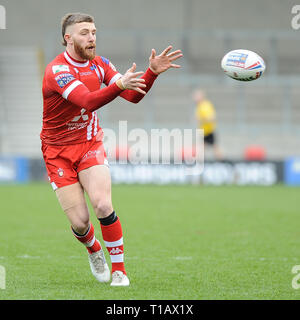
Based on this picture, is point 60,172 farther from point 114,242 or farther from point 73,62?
point 73,62

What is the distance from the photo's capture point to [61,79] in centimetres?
558

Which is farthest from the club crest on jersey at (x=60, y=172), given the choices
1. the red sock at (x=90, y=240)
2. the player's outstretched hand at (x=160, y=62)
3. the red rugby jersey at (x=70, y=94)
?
the player's outstretched hand at (x=160, y=62)

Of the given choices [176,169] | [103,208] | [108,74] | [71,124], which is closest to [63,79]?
[71,124]

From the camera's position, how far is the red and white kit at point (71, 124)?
19.0 ft

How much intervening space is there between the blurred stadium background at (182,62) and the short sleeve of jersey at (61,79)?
15655mm

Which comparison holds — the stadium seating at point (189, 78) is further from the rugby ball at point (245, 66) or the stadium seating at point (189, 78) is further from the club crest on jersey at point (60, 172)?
the club crest on jersey at point (60, 172)

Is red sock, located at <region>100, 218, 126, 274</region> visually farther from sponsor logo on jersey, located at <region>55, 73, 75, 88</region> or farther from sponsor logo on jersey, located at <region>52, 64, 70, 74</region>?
sponsor logo on jersey, located at <region>52, 64, 70, 74</region>

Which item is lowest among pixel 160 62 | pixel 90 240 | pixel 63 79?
pixel 90 240

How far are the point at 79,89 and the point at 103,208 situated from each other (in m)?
1.01

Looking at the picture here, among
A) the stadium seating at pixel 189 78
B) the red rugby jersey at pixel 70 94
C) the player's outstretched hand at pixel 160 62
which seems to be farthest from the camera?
the stadium seating at pixel 189 78

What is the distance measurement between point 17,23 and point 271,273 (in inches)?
809

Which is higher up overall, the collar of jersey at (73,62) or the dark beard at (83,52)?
the dark beard at (83,52)

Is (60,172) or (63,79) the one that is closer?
(63,79)
